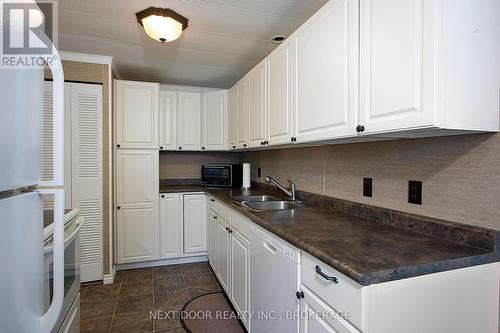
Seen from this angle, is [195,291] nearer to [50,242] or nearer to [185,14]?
[50,242]

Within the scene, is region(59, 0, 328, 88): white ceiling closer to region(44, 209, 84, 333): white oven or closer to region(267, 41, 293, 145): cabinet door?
region(267, 41, 293, 145): cabinet door

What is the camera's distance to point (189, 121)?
142 inches

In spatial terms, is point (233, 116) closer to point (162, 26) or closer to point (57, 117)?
Answer: point (162, 26)

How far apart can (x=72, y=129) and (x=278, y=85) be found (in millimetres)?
2027

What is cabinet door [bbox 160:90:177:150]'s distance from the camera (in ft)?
11.5

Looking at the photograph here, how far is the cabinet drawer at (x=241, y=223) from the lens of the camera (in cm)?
191

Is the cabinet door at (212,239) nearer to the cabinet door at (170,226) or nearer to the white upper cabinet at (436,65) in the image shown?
the cabinet door at (170,226)

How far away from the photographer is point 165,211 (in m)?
3.29

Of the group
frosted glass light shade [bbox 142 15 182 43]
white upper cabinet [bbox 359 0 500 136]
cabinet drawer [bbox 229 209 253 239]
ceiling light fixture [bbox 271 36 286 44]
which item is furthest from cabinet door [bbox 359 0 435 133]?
frosted glass light shade [bbox 142 15 182 43]

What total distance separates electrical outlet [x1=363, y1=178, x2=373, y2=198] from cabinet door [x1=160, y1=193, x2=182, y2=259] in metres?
2.24

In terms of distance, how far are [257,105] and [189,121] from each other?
1.38m

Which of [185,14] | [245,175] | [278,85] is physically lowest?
[245,175]

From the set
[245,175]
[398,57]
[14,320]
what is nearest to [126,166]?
[245,175]

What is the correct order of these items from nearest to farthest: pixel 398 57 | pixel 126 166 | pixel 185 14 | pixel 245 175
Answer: pixel 398 57 → pixel 185 14 → pixel 126 166 → pixel 245 175
